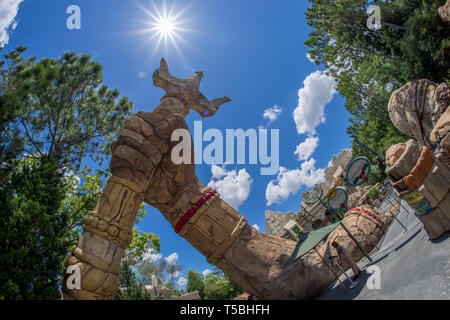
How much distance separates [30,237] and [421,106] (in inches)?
430

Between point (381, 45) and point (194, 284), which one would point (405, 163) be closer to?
point (381, 45)

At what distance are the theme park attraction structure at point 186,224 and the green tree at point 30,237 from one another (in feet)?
5.26

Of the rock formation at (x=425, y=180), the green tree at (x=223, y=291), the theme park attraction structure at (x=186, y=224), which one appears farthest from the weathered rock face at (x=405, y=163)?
the green tree at (x=223, y=291)

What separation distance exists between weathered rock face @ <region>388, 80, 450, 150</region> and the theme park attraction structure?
388cm

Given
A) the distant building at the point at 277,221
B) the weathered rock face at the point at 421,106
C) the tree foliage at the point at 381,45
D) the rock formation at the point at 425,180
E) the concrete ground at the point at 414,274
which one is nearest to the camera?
the concrete ground at the point at 414,274

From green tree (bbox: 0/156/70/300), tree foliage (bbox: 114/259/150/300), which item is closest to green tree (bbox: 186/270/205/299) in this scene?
tree foliage (bbox: 114/259/150/300)

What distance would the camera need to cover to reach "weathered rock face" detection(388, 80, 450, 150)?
725 centimetres

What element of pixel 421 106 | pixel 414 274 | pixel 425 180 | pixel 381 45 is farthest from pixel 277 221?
pixel 414 274

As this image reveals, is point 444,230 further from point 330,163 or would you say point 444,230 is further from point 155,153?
point 330,163

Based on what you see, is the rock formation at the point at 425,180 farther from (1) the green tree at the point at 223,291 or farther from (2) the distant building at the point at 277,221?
(2) the distant building at the point at 277,221

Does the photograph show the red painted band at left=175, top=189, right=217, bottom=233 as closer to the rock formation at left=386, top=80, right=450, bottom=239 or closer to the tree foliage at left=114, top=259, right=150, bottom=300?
the rock formation at left=386, top=80, right=450, bottom=239

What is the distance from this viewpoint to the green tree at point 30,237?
14.8 feet

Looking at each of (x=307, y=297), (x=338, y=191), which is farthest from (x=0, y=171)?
(x=338, y=191)

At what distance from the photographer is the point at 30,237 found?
197 inches
